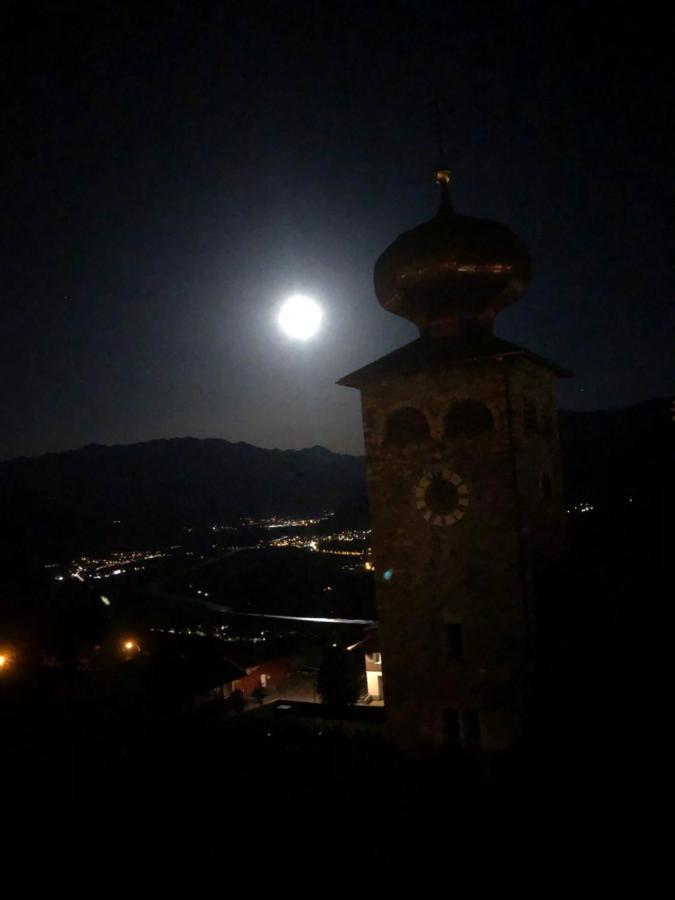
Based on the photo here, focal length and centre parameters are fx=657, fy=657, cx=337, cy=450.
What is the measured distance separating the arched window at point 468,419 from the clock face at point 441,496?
35.3 inches

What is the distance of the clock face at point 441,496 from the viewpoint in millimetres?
13984

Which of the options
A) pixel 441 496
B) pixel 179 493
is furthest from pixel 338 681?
pixel 179 493

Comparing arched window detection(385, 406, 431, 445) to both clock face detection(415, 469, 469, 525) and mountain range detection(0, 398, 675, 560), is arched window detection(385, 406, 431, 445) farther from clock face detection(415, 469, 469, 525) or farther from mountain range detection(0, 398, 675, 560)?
mountain range detection(0, 398, 675, 560)

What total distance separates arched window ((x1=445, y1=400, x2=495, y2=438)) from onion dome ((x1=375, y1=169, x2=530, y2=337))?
185 centimetres

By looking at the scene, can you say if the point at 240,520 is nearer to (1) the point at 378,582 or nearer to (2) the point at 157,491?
(2) the point at 157,491

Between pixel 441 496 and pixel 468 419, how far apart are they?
1773mm

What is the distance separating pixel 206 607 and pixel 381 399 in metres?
64.8

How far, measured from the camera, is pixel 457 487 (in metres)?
14.0

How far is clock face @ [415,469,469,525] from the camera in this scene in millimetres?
13984

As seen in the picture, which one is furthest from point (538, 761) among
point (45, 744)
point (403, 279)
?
point (45, 744)

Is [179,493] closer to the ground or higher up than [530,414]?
higher up

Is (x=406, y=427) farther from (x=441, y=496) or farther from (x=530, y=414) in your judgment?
(x=530, y=414)

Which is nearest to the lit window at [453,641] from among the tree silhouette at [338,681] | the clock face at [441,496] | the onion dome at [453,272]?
the clock face at [441,496]

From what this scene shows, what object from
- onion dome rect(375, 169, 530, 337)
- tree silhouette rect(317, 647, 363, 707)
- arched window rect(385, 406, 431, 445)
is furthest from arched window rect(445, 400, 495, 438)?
tree silhouette rect(317, 647, 363, 707)
